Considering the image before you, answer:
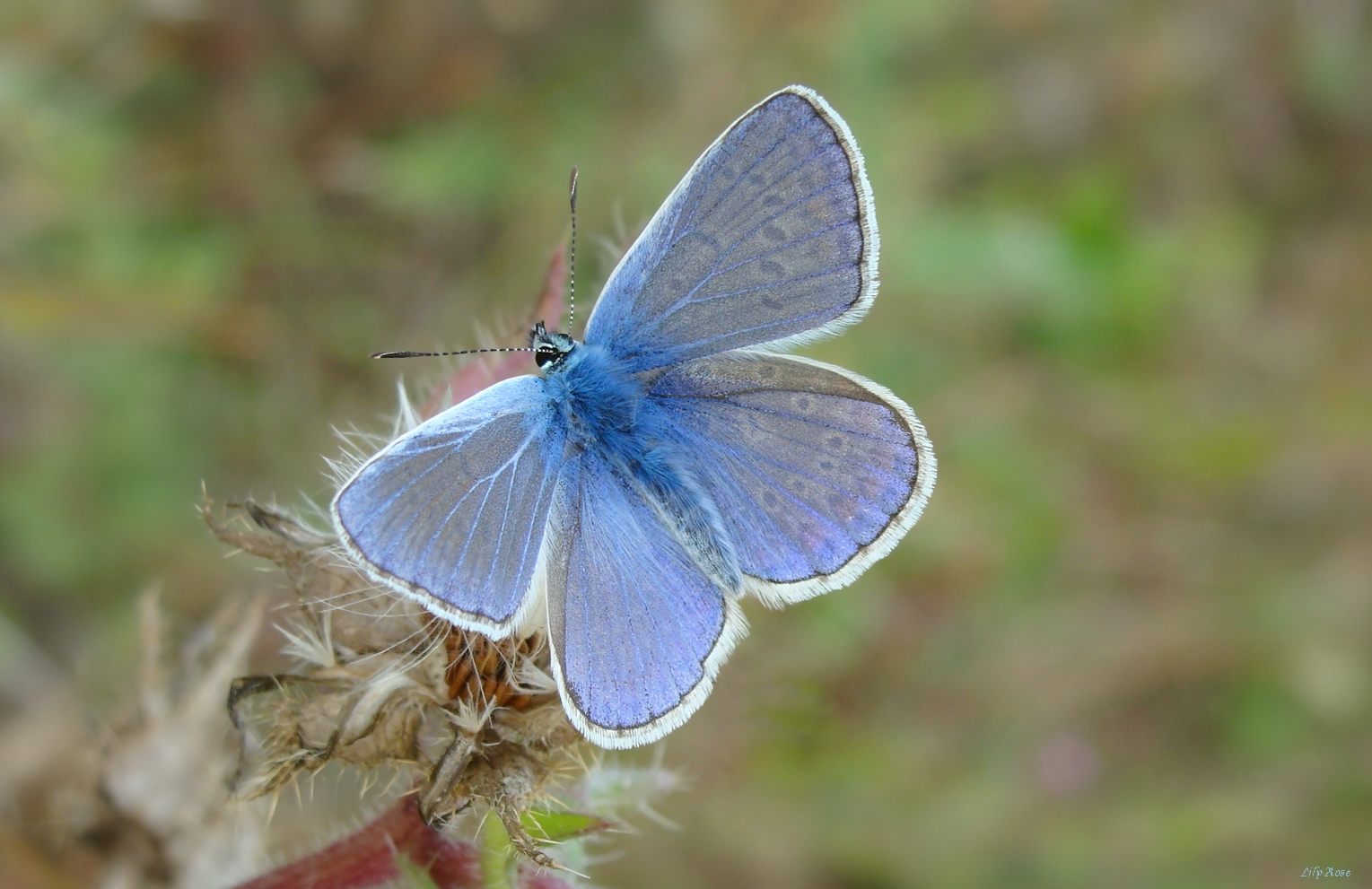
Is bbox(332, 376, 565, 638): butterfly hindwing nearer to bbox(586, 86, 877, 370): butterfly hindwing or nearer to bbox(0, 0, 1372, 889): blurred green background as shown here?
bbox(586, 86, 877, 370): butterfly hindwing

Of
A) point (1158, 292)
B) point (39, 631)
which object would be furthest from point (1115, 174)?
point (39, 631)

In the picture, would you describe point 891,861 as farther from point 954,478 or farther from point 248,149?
point 248,149

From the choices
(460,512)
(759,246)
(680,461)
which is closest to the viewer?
(460,512)

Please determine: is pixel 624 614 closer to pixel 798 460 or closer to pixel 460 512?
pixel 460 512

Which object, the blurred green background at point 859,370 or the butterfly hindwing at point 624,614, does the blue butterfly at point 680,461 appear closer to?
the butterfly hindwing at point 624,614

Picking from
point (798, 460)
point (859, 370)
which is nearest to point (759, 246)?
point (798, 460)

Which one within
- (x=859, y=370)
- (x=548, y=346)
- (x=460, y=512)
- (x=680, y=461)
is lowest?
(x=859, y=370)
